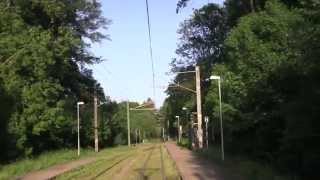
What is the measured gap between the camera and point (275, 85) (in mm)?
37188

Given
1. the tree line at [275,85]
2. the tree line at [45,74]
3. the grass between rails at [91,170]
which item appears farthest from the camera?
the tree line at [45,74]

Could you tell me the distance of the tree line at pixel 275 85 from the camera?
88.8 feet

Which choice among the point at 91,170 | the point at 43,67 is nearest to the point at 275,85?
the point at 91,170

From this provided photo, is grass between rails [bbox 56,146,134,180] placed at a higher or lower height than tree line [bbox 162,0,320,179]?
lower

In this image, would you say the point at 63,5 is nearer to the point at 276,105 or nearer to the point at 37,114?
the point at 37,114

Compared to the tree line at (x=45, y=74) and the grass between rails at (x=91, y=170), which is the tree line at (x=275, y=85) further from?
the tree line at (x=45, y=74)

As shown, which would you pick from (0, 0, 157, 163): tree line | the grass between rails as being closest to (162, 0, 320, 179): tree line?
the grass between rails

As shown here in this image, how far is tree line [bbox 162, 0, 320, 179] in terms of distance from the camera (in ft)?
88.8

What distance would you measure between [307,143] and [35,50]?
43.8 metres

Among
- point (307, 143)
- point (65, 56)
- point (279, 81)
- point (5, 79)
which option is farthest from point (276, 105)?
point (65, 56)

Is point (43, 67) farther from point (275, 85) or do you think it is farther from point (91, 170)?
point (275, 85)

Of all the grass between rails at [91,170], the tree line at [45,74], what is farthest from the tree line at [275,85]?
the tree line at [45,74]

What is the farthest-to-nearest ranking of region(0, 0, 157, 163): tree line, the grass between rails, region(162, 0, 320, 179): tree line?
1. region(0, 0, 157, 163): tree line
2. the grass between rails
3. region(162, 0, 320, 179): tree line

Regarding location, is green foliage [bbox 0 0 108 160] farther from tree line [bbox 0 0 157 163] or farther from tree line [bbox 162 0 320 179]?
tree line [bbox 162 0 320 179]
